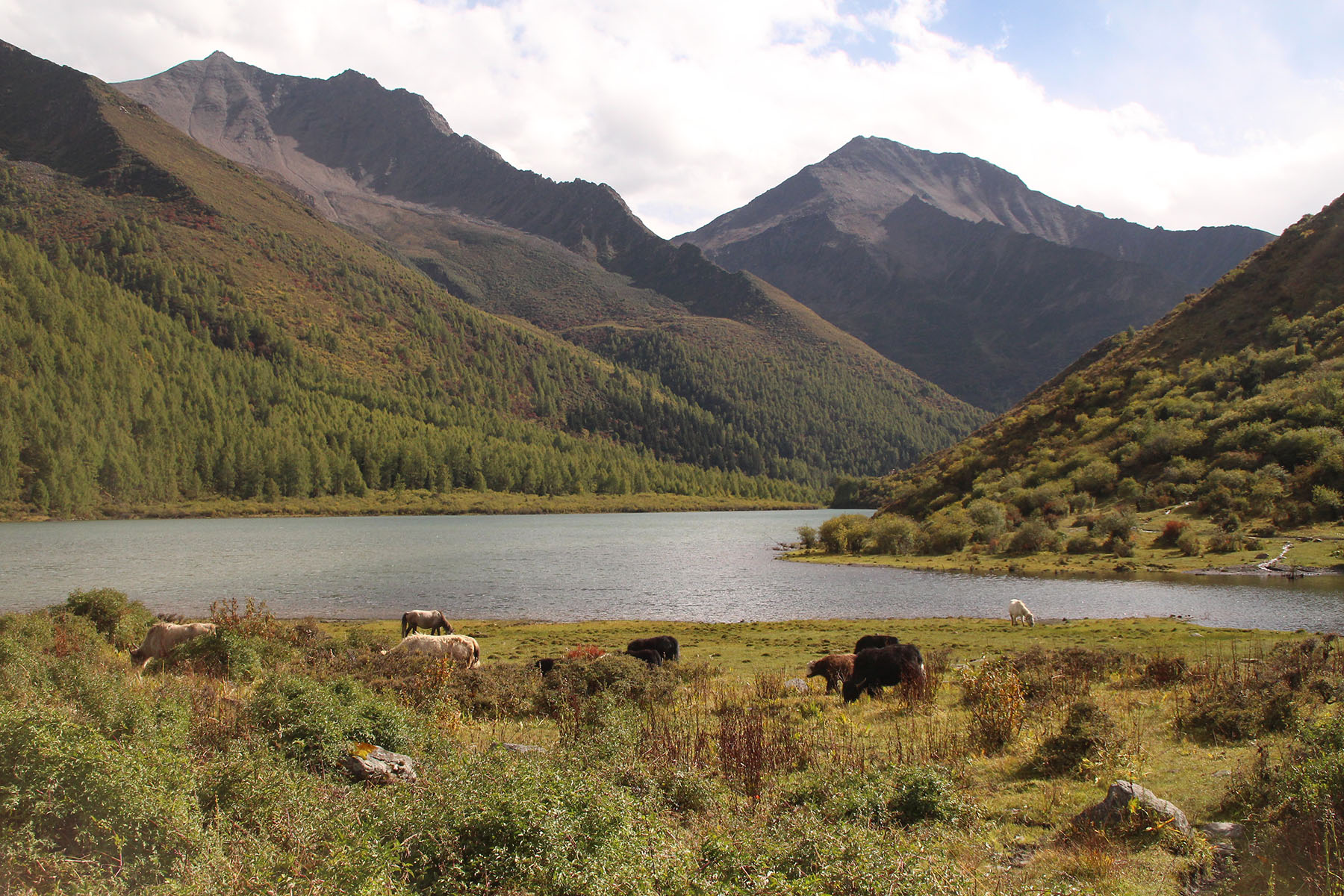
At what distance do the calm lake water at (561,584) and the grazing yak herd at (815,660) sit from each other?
1887 centimetres

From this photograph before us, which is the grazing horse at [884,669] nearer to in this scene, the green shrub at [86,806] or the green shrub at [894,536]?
the green shrub at [86,806]

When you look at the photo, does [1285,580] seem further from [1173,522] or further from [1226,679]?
[1226,679]

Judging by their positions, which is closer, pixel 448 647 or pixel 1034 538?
pixel 448 647

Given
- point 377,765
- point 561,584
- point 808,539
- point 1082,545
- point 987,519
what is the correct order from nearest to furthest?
point 377,765 < point 561,584 < point 1082,545 < point 987,519 < point 808,539

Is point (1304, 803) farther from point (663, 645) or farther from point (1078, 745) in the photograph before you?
point (663, 645)

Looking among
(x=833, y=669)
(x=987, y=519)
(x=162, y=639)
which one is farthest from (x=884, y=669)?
(x=987, y=519)

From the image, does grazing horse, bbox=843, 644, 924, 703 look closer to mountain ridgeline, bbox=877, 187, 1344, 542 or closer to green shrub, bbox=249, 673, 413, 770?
green shrub, bbox=249, 673, 413, 770

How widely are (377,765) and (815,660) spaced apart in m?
13.1

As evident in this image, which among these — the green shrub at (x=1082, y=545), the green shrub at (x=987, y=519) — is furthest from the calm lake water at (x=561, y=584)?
the green shrub at (x=987, y=519)

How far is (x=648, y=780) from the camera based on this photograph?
8445 millimetres

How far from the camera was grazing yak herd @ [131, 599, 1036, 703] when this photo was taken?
16.4 meters

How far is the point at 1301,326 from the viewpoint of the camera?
71.1 meters

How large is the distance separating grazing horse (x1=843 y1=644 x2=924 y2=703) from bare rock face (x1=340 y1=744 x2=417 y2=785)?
9535mm

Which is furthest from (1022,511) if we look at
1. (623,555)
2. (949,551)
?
(623,555)
